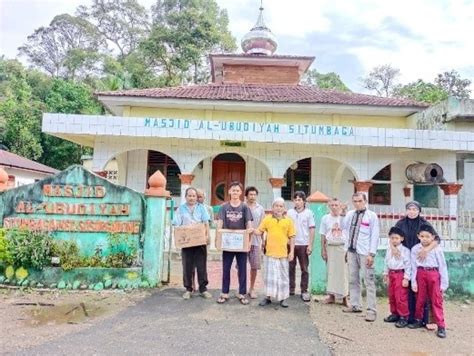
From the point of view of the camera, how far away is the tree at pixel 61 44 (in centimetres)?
3959

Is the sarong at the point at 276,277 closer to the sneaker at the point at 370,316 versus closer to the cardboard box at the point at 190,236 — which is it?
the cardboard box at the point at 190,236

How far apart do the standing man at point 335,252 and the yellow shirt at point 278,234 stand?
57cm

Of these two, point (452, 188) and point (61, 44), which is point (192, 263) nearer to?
point (452, 188)

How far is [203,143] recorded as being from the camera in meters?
11.1

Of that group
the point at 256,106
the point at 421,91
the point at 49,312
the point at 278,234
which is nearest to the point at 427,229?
the point at 278,234

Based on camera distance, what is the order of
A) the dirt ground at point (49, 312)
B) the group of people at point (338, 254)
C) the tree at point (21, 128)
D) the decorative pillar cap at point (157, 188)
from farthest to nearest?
1. the tree at point (21, 128)
2. the decorative pillar cap at point (157, 188)
3. the group of people at point (338, 254)
4. the dirt ground at point (49, 312)

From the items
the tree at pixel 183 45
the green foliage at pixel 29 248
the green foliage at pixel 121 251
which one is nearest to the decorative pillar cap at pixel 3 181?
the green foliage at pixel 29 248

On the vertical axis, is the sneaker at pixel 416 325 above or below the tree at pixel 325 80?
below

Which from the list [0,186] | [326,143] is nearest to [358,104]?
[326,143]

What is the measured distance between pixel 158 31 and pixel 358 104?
20055mm

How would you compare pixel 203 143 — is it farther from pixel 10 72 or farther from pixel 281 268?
pixel 10 72

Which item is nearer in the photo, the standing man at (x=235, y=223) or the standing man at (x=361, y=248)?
the standing man at (x=361, y=248)

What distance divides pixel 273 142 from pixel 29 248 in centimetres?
650

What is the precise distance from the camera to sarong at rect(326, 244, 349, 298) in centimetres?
563
